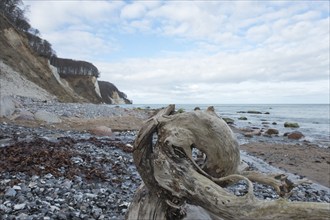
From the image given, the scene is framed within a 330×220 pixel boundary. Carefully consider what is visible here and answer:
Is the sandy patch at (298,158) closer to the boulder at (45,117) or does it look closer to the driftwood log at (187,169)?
the driftwood log at (187,169)

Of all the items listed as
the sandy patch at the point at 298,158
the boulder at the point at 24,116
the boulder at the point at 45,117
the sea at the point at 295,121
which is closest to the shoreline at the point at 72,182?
the sandy patch at the point at 298,158

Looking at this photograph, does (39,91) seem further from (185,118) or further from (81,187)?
(185,118)

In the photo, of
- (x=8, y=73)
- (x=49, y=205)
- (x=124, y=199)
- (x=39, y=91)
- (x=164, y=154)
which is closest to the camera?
(x=164, y=154)

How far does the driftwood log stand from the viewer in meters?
3.16

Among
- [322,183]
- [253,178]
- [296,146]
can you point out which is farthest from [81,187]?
[296,146]

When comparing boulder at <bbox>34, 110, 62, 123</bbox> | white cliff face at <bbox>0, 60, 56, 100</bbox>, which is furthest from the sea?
white cliff face at <bbox>0, 60, 56, 100</bbox>

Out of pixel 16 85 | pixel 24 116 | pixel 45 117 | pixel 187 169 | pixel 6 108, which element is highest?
pixel 16 85

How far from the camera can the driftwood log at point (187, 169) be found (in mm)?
3164

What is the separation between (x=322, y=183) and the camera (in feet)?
33.5

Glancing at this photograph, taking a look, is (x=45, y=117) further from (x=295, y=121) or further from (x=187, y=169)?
(x=295, y=121)

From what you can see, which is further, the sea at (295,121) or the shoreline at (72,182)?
the sea at (295,121)

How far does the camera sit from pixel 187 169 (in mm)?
3328

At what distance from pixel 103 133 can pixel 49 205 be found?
9986mm

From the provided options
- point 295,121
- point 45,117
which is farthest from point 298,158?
point 295,121
